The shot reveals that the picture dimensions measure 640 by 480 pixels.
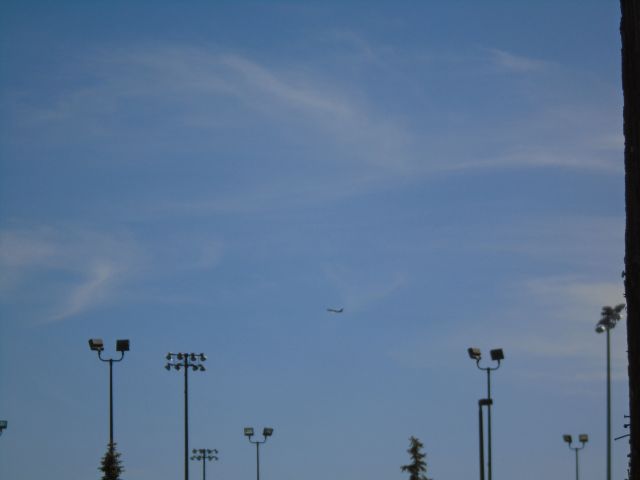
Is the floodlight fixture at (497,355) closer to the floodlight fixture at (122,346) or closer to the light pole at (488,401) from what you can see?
the light pole at (488,401)

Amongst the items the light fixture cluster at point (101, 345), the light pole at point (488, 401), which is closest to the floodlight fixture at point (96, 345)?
the light fixture cluster at point (101, 345)

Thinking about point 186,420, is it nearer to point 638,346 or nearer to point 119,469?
point 119,469

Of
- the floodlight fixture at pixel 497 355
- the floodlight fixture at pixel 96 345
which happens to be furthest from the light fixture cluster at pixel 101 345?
the floodlight fixture at pixel 497 355

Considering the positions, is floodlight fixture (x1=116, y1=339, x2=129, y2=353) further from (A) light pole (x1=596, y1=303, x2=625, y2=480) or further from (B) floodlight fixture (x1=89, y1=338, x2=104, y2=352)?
(A) light pole (x1=596, y1=303, x2=625, y2=480)

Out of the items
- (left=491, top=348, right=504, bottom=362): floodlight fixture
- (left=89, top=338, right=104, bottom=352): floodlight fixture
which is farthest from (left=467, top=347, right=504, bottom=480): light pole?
(left=89, top=338, right=104, bottom=352): floodlight fixture

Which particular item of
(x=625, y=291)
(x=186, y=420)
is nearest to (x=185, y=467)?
(x=186, y=420)

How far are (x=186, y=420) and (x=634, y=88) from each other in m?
67.8

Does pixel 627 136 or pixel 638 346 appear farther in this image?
pixel 627 136

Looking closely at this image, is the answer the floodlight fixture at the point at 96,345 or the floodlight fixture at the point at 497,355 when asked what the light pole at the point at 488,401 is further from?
the floodlight fixture at the point at 96,345

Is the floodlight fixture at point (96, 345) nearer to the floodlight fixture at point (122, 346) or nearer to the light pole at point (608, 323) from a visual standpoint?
the floodlight fixture at point (122, 346)

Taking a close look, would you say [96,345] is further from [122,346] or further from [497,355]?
[497,355]

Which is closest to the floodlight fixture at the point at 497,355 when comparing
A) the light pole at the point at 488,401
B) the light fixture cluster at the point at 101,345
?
the light pole at the point at 488,401

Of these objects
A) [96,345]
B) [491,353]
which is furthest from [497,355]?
[96,345]

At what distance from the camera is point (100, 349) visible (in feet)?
221
